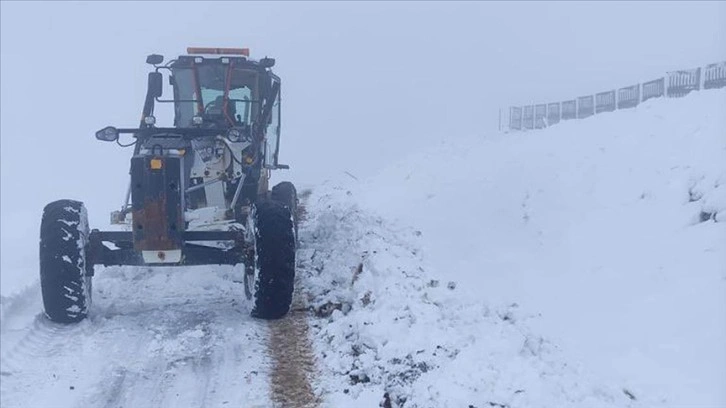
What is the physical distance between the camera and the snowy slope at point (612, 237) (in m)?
8.26

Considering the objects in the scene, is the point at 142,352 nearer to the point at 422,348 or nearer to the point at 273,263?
the point at 273,263

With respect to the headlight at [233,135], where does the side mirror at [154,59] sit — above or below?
above

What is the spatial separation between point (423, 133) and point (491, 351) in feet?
163

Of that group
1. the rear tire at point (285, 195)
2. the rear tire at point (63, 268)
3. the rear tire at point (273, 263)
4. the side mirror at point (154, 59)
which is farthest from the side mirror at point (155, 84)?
the rear tire at point (285, 195)

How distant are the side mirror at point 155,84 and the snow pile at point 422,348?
A: 2981mm

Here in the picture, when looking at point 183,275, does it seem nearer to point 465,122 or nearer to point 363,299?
point 363,299

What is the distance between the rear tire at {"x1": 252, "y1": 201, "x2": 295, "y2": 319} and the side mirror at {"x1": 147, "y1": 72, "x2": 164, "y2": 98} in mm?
2586

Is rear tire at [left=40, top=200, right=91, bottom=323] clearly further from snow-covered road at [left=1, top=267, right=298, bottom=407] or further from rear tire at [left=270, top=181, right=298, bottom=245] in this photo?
rear tire at [left=270, top=181, right=298, bottom=245]

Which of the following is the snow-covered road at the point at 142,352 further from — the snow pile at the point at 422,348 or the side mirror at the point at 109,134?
Result: the side mirror at the point at 109,134

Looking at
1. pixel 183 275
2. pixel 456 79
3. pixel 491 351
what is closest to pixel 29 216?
pixel 183 275

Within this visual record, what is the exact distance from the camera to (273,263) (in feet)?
29.2

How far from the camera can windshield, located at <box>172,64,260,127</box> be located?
36.8ft

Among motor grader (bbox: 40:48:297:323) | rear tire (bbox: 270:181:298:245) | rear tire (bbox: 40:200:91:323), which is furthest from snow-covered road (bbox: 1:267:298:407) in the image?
rear tire (bbox: 270:181:298:245)

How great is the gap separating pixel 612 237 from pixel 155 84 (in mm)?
6714
